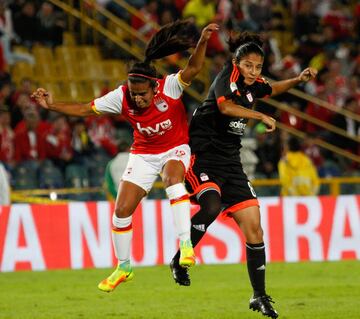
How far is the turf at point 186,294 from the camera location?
10.9 metres

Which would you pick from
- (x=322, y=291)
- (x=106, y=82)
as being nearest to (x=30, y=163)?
(x=106, y=82)

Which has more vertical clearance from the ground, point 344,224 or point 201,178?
point 201,178

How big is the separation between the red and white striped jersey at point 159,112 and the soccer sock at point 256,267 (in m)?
1.12

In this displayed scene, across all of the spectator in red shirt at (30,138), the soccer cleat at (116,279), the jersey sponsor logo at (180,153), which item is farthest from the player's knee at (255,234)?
the spectator in red shirt at (30,138)

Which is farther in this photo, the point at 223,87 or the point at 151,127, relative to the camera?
the point at 151,127

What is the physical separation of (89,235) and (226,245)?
75.8 inches

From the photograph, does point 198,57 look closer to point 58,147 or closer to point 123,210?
point 123,210

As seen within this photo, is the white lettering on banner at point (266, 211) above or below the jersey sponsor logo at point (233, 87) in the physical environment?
below

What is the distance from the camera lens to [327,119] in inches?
816

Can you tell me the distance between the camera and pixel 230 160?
9.98 m

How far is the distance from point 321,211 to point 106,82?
247 inches

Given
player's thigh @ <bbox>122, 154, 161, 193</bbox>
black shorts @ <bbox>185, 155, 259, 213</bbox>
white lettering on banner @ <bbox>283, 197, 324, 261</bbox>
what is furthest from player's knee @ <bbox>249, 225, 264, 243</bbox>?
white lettering on banner @ <bbox>283, 197, 324, 261</bbox>

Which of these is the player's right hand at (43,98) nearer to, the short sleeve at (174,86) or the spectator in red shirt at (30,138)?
the short sleeve at (174,86)

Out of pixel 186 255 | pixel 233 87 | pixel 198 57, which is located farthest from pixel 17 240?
pixel 198 57
